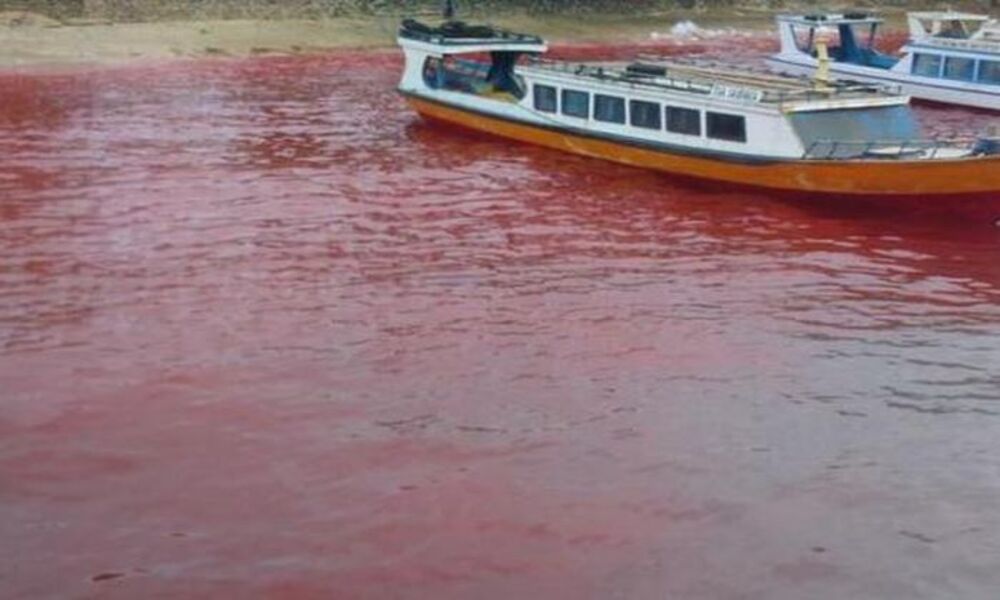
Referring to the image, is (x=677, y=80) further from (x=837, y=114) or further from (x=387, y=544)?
(x=387, y=544)

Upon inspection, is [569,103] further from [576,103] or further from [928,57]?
[928,57]

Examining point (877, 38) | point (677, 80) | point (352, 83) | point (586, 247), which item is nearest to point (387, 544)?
point (586, 247)

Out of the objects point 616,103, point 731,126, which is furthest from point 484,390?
point 616,103

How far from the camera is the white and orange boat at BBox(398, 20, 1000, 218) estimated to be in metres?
23.6

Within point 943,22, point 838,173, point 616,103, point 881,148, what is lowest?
point 838,173

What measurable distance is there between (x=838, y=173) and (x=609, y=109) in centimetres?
582

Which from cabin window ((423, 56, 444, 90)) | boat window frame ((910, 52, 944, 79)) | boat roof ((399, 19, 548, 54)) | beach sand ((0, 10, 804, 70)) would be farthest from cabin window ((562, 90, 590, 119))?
beach sand ((0, 10, 804, 70))

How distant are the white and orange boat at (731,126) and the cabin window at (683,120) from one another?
0.02 meters

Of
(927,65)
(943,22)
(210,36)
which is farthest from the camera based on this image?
(210,36)

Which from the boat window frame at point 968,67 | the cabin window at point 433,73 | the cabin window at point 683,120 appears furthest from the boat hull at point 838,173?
the boat window frame at point 968,67

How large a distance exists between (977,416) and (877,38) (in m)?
45.7

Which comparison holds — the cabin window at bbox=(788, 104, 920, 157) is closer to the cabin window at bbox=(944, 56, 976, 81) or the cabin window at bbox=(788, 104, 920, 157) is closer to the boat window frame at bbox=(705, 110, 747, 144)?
the boat window frame at bbox=(705, 110, 747, 144)

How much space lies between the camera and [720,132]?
26.2 meters

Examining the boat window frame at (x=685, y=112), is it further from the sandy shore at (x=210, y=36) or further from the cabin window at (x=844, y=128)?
the sandy shore at (x=210, y=36)
